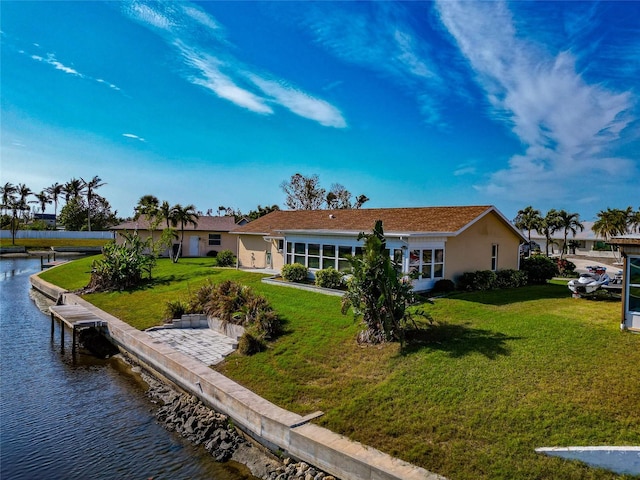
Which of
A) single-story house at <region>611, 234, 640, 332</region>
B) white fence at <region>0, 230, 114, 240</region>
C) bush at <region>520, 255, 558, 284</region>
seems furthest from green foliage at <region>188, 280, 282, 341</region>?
white fence at <region>0, 230, 114, 240</region>

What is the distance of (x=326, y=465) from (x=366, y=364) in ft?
11.8

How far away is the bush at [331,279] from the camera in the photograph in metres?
20.6

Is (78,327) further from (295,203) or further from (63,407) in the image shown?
(295,203)

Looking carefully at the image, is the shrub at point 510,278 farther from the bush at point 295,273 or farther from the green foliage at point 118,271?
the green foliage at point 118,271

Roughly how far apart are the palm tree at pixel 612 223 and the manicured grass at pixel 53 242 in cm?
6741

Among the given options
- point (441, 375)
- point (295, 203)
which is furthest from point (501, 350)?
point (295, 203)

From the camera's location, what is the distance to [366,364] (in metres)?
11.1

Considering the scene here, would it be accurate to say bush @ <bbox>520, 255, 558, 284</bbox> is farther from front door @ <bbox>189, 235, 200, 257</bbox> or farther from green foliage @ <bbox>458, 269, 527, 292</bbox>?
front door @ <bbox>189, 235, 200, 257</bbox>

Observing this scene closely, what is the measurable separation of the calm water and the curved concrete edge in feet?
3.05

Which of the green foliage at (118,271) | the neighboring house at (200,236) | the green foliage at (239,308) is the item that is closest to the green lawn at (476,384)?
the green foliage at (239,308)

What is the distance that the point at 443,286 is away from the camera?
19094 mm

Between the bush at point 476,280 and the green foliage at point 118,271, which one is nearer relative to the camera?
the bush at point 476,280

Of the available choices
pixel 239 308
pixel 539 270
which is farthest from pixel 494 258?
pixel 239 308

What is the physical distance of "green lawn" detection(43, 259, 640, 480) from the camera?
7.20m
